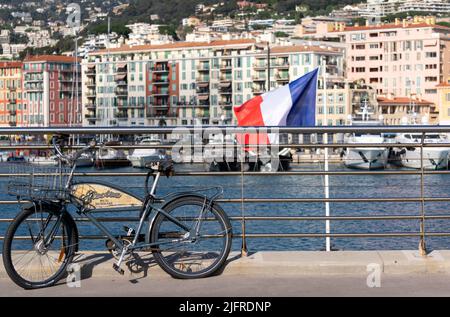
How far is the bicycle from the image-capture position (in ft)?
21.8

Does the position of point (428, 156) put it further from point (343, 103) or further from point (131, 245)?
point (343, 103)

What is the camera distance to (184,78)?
112 metres

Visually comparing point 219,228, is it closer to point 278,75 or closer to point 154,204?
point 154,204

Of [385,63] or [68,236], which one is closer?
[68,236]

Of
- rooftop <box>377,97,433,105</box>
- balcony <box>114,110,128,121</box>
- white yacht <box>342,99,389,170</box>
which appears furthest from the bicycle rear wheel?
balcony <box>114,110,128,121</box>

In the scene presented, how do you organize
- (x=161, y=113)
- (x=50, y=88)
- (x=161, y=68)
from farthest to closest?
(x=50, y=88)
(x=161, y=68)
(x=161, y=113)

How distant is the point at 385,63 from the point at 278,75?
1242 inches

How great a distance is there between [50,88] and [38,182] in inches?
4538

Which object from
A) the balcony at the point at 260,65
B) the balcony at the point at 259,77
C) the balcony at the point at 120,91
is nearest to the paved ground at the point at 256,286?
the balcony at the point at 260,65

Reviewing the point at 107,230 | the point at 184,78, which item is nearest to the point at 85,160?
the point at 107,230

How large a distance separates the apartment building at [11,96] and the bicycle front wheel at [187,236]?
386 ft

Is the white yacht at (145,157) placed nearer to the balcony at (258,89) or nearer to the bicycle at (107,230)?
the bicycle at (107,230)

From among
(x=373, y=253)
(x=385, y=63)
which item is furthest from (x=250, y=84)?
(x=373, y=253)
